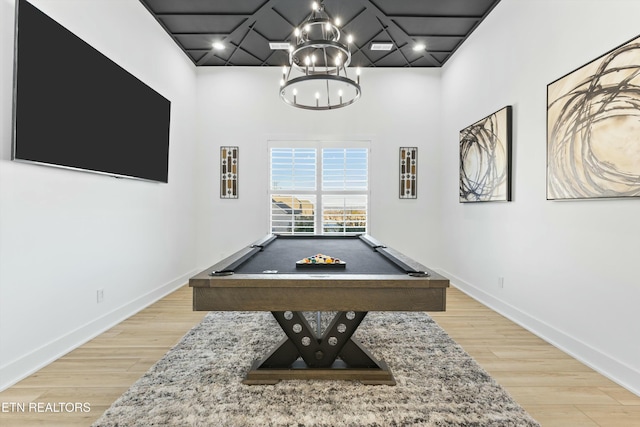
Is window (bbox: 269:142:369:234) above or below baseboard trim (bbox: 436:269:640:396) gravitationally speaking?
above

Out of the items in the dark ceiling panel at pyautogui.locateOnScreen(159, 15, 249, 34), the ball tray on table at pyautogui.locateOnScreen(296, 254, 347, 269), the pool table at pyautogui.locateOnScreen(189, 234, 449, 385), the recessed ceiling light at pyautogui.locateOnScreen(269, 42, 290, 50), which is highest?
the dark ceiling panel at pyautogui.locateOnScreen(159, 15, 249, 34)

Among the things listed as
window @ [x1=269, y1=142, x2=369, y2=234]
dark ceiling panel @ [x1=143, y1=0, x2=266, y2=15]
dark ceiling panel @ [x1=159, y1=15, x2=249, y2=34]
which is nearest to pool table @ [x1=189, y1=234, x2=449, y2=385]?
window @ [x1=269, y1=142, x2=369, y2=234]

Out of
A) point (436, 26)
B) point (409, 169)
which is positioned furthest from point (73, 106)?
point (409, 169)

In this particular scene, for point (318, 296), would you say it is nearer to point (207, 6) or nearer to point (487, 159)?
point (487, 159)

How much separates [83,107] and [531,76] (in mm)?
3697

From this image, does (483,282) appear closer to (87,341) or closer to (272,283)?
(272,283)

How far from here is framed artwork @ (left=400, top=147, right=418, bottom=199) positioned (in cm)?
479

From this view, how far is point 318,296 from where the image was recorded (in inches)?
60.0

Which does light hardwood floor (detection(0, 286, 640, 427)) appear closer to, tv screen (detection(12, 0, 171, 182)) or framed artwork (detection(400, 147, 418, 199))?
tv screen (detection(12, 0, 171, 182))

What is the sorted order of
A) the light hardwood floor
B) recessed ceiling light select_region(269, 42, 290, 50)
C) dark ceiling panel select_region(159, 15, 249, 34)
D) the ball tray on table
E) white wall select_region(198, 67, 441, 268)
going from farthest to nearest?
white wall select_region(198, 67, 441, 268)
recessed ceiling light select_region(269, 42, 290, 50)
dark ceiling panel select_region(159, 15, 249, 34)
the ball tray on table
the light hardwood floor

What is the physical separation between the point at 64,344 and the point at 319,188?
11.1 ft

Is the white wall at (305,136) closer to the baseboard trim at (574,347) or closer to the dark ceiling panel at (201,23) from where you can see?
the dark ceiling panel at (201,23)

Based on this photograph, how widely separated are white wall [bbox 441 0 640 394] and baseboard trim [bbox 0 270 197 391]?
12.0 feet

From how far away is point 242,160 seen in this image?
4.78m
